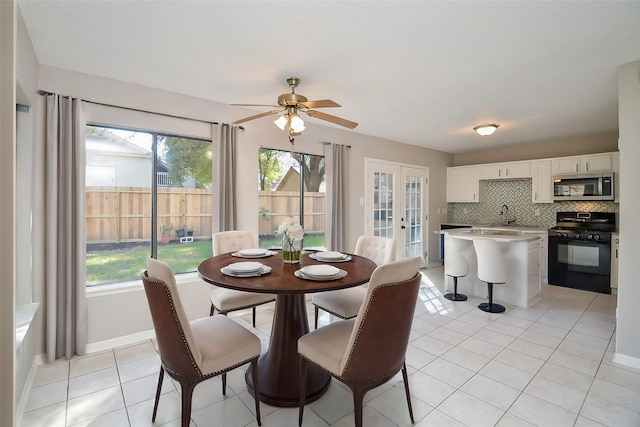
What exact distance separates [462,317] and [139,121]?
3995 mm

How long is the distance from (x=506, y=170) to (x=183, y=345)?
20.0 ft

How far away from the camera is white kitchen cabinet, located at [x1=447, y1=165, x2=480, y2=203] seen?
614 centimetres

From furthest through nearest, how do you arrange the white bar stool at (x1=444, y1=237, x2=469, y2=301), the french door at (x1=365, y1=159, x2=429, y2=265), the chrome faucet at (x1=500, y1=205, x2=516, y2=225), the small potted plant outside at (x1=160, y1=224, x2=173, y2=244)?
the chrome faucet at (x1=500, y1=205, x2=516, y2=225)
the french door at (x1=365, y1=159, x2=429, y2=265)
the white bar stool at (x1=444, y1=237, x2=469, y2=301)
the small potted plant outside at (x1=160, y1=224, x2=173, y2=244)

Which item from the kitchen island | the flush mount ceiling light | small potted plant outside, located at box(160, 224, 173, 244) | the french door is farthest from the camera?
the french door

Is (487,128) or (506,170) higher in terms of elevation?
(487,128)

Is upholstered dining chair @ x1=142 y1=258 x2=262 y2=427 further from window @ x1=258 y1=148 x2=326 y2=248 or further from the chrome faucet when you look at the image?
the chrome faucet

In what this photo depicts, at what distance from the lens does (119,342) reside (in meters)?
2.77

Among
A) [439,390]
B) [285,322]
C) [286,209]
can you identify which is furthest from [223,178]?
[439,390]

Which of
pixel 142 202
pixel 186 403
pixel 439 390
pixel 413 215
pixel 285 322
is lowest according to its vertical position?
pixel 439 390

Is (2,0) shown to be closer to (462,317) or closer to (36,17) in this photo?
(36,17)

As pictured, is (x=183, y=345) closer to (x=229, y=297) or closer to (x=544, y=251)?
(x=229, y=297)

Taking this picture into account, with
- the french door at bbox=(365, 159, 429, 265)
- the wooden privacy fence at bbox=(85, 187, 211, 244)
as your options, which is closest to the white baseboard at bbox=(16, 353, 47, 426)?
the wooden privacy fence at bbox=(85, 187, 211, 244)

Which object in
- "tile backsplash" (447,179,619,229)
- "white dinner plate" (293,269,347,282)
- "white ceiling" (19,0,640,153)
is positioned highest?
"white ceiling" (19,0,640,153)

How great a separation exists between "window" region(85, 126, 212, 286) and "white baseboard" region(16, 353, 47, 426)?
2.22ft
